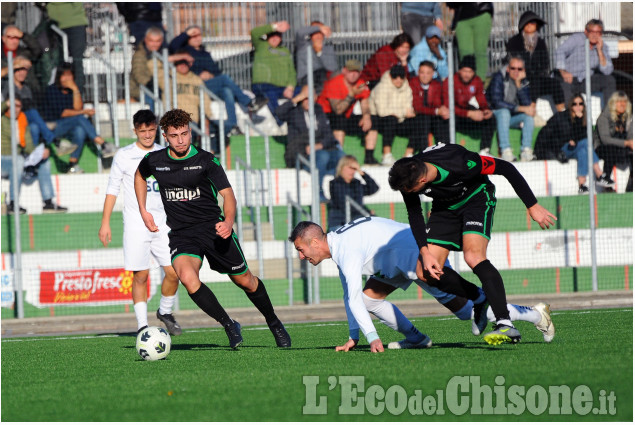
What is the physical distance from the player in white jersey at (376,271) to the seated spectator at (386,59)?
9.87 m

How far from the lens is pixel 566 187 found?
59.0 ft

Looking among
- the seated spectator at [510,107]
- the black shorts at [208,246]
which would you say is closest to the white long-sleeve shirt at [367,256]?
the black shorts at [208,246]

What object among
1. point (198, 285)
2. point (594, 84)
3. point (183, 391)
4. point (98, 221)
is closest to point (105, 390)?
point (183, 391)

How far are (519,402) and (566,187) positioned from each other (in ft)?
41.3

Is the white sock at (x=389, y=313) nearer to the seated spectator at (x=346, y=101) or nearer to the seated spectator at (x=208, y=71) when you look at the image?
the seated spectator at (x=346, y=101)

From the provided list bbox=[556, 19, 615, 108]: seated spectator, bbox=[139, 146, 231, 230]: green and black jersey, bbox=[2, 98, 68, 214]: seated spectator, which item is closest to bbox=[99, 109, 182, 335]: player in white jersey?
bbox=[139, 146, 231, 230]: green and black jersey

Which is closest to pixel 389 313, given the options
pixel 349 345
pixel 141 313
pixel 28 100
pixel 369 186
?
pixel 349 345

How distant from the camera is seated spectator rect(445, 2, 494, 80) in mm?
19000

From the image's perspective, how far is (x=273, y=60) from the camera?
1909cm

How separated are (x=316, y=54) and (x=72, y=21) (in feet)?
14.6

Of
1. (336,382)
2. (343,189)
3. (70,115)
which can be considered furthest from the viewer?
(70,115)

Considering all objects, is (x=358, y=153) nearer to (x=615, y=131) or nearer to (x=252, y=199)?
(x=252, y=199)

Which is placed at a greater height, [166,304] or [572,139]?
[572,139]

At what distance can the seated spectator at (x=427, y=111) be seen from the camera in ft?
58.2
